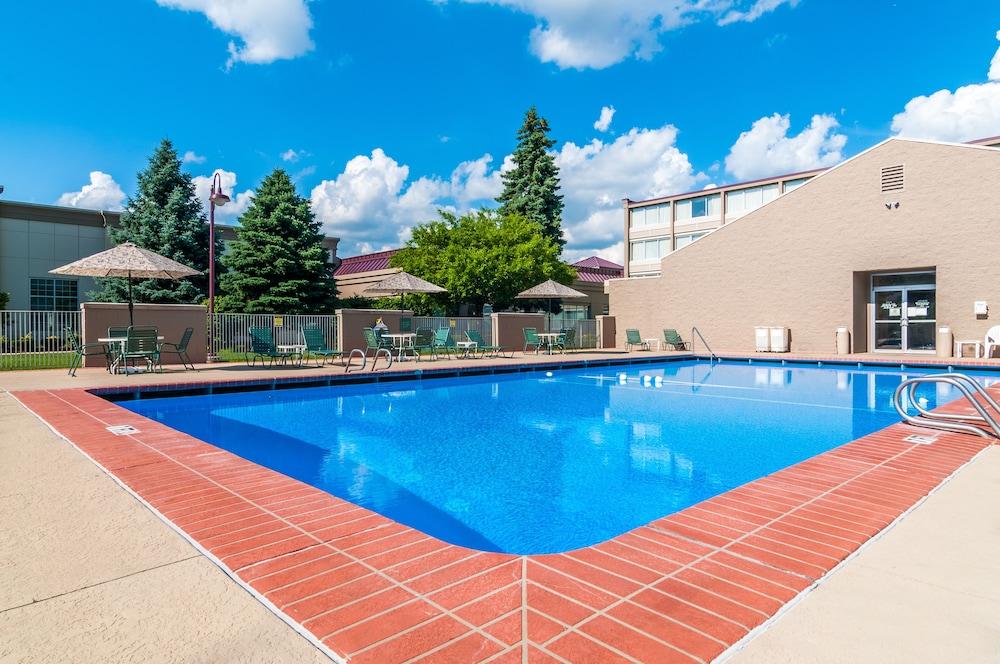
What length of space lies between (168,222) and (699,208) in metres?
31.6

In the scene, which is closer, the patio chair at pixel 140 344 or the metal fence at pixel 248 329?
the patio chair at pixel 140 344

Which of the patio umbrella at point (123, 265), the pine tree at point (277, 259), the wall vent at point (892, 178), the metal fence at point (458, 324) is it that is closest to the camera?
the patio umbrella at point (123, 265)

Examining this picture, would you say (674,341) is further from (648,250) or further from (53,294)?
(53,294)

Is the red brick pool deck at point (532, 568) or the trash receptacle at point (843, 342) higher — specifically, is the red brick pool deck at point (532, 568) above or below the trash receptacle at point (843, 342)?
below

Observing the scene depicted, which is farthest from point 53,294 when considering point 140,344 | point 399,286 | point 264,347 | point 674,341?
point 674,341

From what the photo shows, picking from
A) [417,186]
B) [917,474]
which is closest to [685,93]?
[417,186]

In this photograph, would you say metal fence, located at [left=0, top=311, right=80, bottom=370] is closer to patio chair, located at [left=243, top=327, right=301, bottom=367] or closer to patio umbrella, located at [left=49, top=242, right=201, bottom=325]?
patio umbrella, located at [left=49, top=242, right=201, bottom=325]

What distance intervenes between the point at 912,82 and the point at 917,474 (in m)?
27.3

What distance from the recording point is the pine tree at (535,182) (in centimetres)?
3297

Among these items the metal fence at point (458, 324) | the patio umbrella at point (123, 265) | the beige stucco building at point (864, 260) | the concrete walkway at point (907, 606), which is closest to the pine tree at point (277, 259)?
the metal fence at point (458, 324)

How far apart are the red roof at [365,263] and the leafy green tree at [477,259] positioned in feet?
22.2

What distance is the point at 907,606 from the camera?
7.01ft

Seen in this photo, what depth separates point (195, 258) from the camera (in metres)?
24.0

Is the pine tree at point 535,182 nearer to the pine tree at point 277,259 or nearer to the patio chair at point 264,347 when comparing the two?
the pine tree at point 277,259
